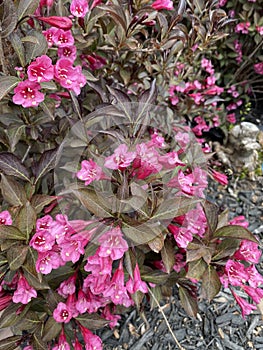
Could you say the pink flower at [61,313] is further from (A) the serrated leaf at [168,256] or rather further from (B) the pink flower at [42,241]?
(A) the serrated leaf at [168,256]

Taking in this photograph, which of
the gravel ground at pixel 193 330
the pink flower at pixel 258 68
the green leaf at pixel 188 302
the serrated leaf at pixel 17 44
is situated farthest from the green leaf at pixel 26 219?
the pink flower at pixel 258 68

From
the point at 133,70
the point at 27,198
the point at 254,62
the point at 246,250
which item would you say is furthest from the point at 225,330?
the point at 254,62

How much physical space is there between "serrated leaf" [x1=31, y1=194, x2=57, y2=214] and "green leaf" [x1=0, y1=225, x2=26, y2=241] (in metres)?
0.12

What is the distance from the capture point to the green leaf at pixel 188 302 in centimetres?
181

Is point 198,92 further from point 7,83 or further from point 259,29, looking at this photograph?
point 7,83

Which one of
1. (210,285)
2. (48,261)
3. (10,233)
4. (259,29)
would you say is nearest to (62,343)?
(48,261)

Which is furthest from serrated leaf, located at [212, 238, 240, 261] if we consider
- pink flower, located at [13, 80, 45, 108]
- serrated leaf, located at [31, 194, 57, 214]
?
pink flower, located at [13, 80, 45, 108]

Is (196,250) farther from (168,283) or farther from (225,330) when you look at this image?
(225,330)

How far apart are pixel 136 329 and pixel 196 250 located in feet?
2.66

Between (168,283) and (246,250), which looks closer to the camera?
(246,250)

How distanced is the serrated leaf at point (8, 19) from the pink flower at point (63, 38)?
0.82ft

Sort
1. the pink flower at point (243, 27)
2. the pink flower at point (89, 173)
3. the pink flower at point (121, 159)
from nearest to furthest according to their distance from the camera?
the pink flower at point (121, 159) < the pink flower at point (89, 173) < the pink flower at point (243, 27)

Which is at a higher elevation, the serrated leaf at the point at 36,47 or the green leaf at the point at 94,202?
the serrated leaf at the point at 36,47

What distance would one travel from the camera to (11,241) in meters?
1.50
